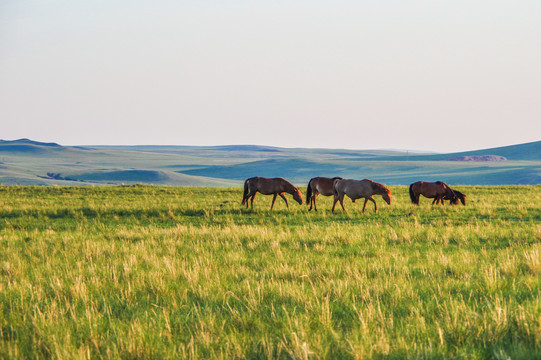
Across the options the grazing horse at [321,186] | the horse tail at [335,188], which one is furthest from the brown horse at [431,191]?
the horse tail at [335,188]

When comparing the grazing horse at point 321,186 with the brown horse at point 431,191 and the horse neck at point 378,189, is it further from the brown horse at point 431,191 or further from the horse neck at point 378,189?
the brown horse at point 431,191

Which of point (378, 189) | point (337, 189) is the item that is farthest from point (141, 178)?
point (378, 189)

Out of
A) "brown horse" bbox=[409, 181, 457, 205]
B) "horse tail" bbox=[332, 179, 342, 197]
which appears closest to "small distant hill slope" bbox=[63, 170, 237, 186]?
"brown horse" bbox=[409, 181, 457, 205]

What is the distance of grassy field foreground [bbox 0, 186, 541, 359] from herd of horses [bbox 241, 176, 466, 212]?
760 centimetres

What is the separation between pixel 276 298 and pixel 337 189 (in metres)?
14.0

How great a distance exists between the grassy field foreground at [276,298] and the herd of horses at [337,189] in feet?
24.9

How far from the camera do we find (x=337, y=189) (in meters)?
19.1

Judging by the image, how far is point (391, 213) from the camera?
60.2 feet

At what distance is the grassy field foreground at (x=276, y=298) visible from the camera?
3.92 m

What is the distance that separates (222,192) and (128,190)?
6830mm

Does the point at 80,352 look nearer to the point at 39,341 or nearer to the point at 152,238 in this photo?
the point at 39,341

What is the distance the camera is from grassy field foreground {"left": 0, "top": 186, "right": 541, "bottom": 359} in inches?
154

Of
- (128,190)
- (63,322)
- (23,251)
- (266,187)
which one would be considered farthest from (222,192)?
(63,322)

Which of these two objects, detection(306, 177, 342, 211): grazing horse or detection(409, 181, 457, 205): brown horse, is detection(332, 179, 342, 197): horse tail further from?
detection(409, 181, 457, 205): brown horse
